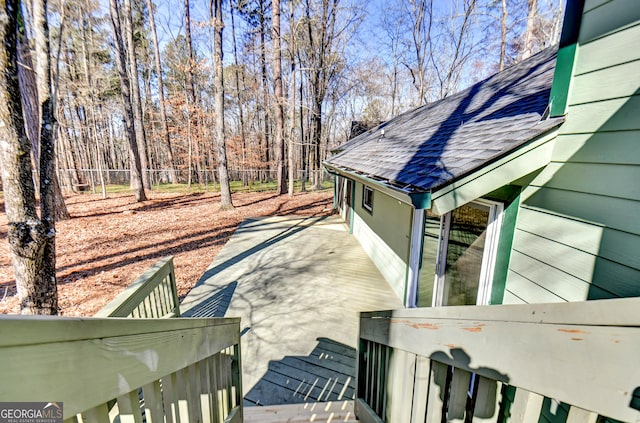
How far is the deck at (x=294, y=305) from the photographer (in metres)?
2.96

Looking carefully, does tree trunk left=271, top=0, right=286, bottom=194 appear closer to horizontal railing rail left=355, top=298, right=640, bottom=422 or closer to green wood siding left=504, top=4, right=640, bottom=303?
green wood siding left=504, top=4, right=640, bottom=303

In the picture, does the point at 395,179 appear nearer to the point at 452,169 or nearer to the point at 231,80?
the point at 452,169

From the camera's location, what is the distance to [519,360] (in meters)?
0.79

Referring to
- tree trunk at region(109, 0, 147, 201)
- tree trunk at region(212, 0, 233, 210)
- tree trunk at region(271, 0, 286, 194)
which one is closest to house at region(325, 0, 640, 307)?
tree trunk at region(212, 0, 233, 210)

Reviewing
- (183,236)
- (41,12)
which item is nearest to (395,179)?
(41,12)

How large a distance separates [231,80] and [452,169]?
24157 millimetres

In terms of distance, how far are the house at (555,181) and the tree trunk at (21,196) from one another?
377cm

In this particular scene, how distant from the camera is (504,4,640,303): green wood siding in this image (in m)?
1.38

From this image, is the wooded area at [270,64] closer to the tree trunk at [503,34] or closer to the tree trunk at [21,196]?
the tree trunk at [503,34]

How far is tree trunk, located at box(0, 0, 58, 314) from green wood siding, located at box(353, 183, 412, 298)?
15.3 ft

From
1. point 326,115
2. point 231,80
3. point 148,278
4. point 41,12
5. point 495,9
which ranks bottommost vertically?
point 148,278

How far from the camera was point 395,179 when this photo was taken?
10.0 feet

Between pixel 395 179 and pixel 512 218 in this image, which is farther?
pixel 395 179

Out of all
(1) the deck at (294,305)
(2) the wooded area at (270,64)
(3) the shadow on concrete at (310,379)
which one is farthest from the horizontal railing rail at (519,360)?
(2) the wooded area at (270,64)
